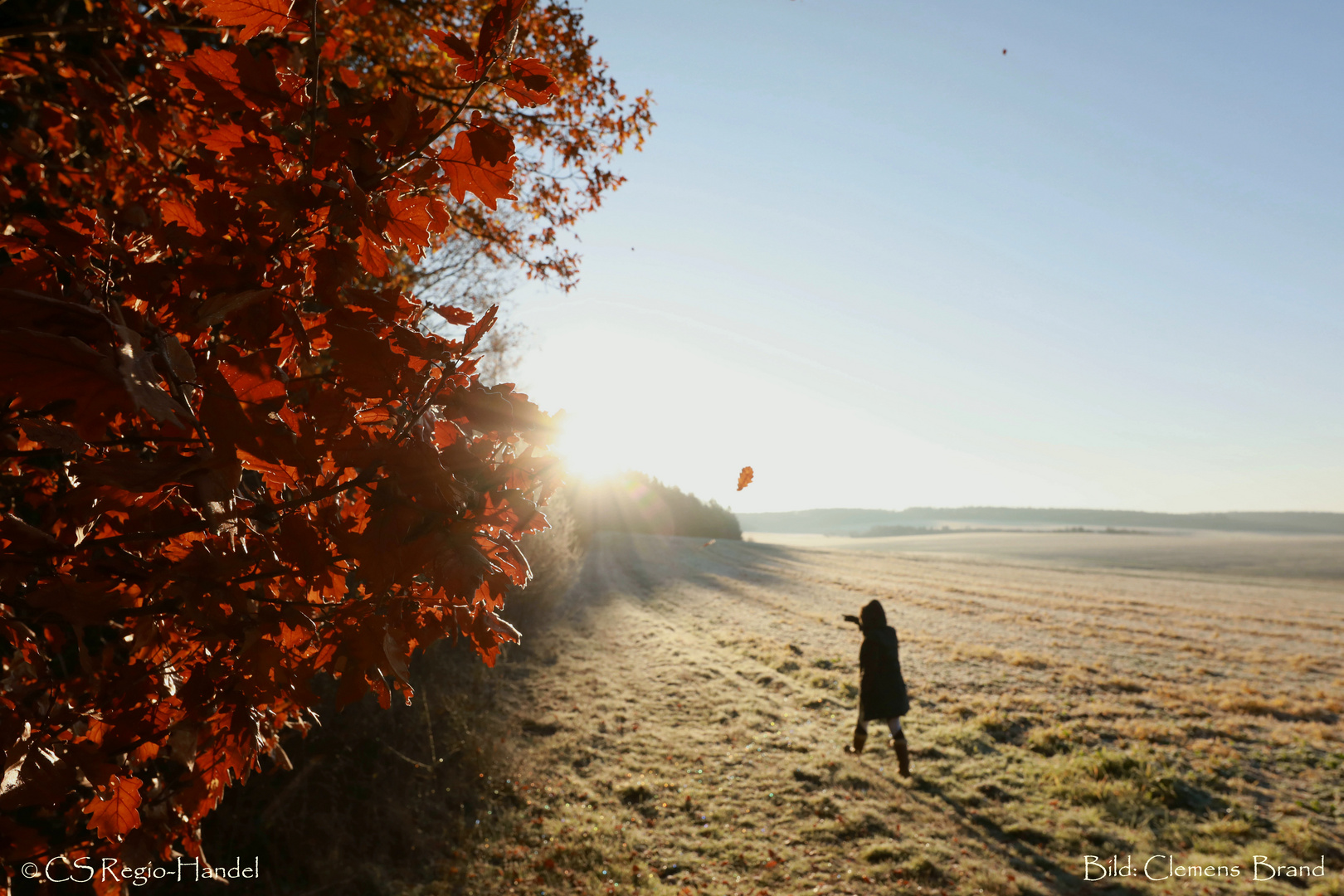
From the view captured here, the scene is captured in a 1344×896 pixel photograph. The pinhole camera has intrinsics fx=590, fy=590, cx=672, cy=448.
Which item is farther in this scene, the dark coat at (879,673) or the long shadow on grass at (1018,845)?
the dark coat at (879,673)

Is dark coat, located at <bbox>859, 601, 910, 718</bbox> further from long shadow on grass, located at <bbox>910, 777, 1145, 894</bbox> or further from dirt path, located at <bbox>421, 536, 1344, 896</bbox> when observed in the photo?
long shadow on grass, located at <bbox>910, 777, 1145, 894</bbox>

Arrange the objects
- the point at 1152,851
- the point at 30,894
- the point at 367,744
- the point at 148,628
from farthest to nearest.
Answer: the point at 367,744, the point at 1152,851, the point at 30,894, the point at 148,628

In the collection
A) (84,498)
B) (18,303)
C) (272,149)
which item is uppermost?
(272,149)

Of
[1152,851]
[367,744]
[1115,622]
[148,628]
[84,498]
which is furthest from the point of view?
[1115,622]

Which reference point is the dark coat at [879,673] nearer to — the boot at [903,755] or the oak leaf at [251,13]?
the boot at [903,755]

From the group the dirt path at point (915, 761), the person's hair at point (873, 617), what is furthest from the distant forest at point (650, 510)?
the person's hair at point (873, 617)

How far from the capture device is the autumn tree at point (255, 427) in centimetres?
113

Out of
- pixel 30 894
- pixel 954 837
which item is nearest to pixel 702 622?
pixel 954 837

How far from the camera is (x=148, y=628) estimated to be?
67.2 inches

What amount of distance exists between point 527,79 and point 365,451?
952 mm

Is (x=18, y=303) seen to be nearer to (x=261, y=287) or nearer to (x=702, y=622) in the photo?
(x=261, y=287)

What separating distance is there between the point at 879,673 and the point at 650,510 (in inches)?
1429

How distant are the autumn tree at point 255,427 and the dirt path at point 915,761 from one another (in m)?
4.80

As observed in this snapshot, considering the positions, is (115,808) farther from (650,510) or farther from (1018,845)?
(650,510)
